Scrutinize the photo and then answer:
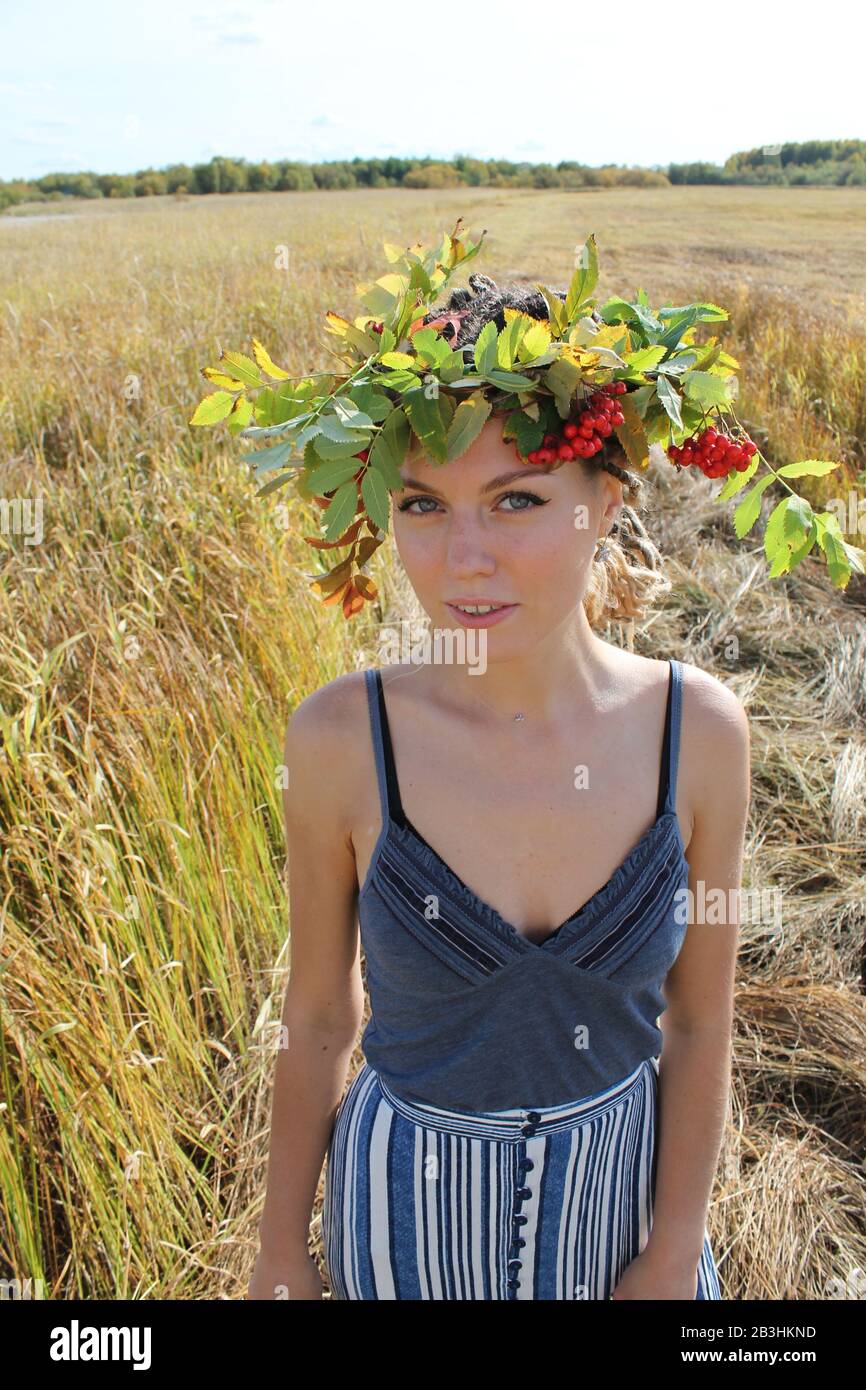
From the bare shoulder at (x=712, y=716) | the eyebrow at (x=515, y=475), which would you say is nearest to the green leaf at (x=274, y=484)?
the eyebrow at (x=515, y=475)

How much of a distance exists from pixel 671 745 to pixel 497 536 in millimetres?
382

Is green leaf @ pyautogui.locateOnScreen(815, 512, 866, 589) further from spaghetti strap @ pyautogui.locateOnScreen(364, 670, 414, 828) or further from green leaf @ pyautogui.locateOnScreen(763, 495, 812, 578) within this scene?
spaghetti strap @ pyautogui.locateOnScreen(364, 670, 414, 828)

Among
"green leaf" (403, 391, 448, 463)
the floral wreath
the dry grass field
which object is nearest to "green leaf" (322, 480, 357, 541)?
the floral wreath

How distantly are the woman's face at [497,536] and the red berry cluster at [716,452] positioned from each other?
0.60 ft

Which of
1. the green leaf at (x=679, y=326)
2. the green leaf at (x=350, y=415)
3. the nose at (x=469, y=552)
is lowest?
the nose at (x=469, y=552)

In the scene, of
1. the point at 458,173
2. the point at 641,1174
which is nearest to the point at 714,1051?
the point at 641,1174

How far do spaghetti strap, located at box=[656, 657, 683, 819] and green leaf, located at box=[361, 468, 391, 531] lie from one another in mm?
441

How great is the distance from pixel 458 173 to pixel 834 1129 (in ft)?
158

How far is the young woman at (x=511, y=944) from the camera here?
4.11ft

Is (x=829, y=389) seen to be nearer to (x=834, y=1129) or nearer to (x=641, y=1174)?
(x=834, y=1129)

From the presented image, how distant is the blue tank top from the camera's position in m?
1.25

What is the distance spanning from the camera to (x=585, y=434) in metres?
1.16

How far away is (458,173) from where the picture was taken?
4459 cm

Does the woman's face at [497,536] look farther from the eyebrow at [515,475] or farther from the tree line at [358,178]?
the tree line at [358,178]
